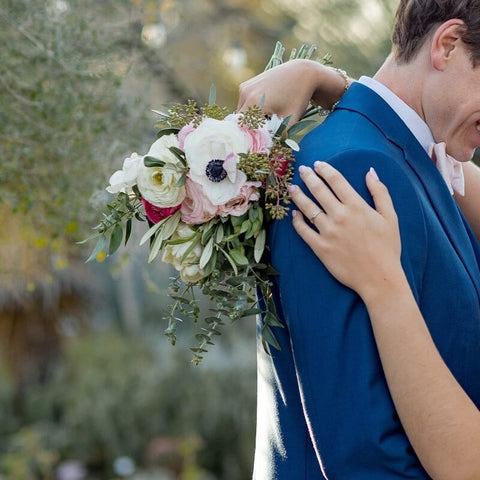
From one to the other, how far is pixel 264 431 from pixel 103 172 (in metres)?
1.80

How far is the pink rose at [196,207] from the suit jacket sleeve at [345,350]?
0.14 meters

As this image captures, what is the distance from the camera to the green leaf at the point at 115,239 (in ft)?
5.60

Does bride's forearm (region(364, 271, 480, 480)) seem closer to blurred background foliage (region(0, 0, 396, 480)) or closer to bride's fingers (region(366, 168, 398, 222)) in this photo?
bride's fingers (region(366, 168, 398, 222))

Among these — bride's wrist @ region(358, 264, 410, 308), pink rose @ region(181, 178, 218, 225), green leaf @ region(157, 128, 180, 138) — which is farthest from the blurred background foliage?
bride's wrist @ region(358, 264, 410, 308)

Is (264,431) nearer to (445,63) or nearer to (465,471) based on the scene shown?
(465,471)

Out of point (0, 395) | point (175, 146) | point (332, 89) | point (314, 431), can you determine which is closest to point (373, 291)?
point (314, 431)

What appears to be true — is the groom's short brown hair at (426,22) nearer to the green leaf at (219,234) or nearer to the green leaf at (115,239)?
the green leaf at (219,234)

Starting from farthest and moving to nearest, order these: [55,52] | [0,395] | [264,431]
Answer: [0,395], [55,52], [264,431]

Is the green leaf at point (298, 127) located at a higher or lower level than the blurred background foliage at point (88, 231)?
lower

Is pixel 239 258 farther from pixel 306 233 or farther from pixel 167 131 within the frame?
pixel 167 131

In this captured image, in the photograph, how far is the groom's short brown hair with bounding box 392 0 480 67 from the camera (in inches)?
64.9

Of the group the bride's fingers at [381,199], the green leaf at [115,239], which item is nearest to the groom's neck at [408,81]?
the bride's fingers at [381,199]

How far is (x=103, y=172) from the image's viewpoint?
3.43 meters

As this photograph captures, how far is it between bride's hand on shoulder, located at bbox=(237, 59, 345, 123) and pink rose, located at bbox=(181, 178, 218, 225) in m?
0.24
